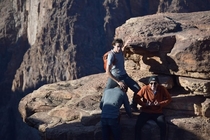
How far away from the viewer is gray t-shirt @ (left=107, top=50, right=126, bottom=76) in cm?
559

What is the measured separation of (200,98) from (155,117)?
1.25 metres

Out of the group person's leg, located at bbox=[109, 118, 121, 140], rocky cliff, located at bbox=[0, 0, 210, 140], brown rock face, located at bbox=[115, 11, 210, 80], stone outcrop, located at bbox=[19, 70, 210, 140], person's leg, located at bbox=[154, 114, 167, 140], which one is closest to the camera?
person's leg, located at bbox=[109, 118, 121, 140]

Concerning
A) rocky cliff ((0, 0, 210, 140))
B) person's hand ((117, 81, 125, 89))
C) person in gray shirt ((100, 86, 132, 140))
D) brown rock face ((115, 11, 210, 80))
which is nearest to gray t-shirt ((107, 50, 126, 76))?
person's hand ((117, 81, 125, 89))

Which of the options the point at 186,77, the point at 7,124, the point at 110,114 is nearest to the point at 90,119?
the point at 110,114

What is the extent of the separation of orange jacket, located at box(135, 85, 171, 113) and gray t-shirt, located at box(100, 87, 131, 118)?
0.91ft

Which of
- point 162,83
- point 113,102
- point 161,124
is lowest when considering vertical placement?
point 161,124

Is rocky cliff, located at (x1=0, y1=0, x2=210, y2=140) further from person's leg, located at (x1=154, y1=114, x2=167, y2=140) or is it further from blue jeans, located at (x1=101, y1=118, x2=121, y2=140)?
blue jeans, located at (x1=101, y1=118, x2=121, y2=140)

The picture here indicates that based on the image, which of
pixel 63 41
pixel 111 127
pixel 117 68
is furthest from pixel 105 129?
pixel 63 41

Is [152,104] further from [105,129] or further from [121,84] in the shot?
[105,129]

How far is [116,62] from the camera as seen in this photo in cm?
570

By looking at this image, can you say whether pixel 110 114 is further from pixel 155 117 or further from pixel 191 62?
pixel 191 62

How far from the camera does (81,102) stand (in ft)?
23.3

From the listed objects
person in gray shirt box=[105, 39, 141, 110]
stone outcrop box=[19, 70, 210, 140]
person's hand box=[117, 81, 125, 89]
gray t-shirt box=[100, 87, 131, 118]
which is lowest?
stone outcrop box=[19, 70, 210, 140]

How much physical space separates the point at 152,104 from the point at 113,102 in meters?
0.73
